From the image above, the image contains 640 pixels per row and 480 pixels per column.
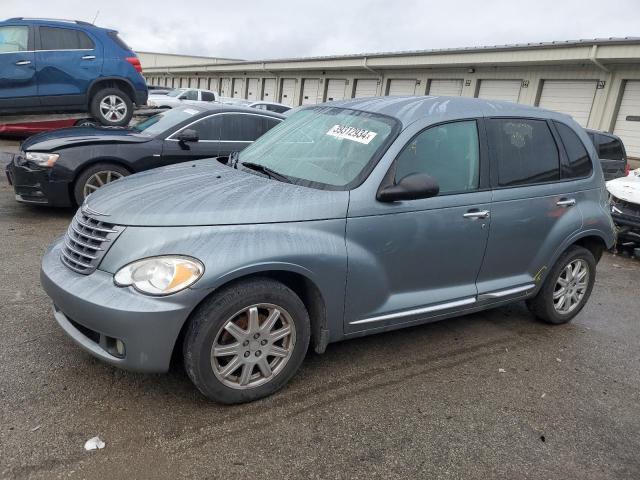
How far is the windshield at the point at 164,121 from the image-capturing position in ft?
22.0

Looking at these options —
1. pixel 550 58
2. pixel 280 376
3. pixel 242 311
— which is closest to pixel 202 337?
pixel 242 311

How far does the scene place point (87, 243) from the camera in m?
2.88

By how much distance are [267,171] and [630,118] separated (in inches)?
647

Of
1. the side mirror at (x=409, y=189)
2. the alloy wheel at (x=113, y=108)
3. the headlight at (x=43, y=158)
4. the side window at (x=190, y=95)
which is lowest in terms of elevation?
the side window at (x=190, y=95)

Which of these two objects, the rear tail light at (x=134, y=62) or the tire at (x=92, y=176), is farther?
the rear tail light at (x=134, y=62)

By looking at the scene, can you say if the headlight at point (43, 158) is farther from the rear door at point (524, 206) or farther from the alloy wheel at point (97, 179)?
the rear door at point (524, 206)

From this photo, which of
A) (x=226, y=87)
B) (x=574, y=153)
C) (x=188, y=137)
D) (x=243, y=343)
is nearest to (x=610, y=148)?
(x=574, y=153)

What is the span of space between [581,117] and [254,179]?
675 inches

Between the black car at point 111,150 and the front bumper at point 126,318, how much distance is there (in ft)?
12.1

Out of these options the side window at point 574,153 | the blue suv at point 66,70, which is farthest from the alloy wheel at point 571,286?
the blue suv at point 66,70

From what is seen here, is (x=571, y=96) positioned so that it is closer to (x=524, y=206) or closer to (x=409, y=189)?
(x=524, y=206)

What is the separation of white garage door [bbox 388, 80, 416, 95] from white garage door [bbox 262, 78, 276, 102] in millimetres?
11479

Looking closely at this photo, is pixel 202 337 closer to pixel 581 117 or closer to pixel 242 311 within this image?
pixel 242 311

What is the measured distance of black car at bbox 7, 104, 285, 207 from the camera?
599 centimetres
